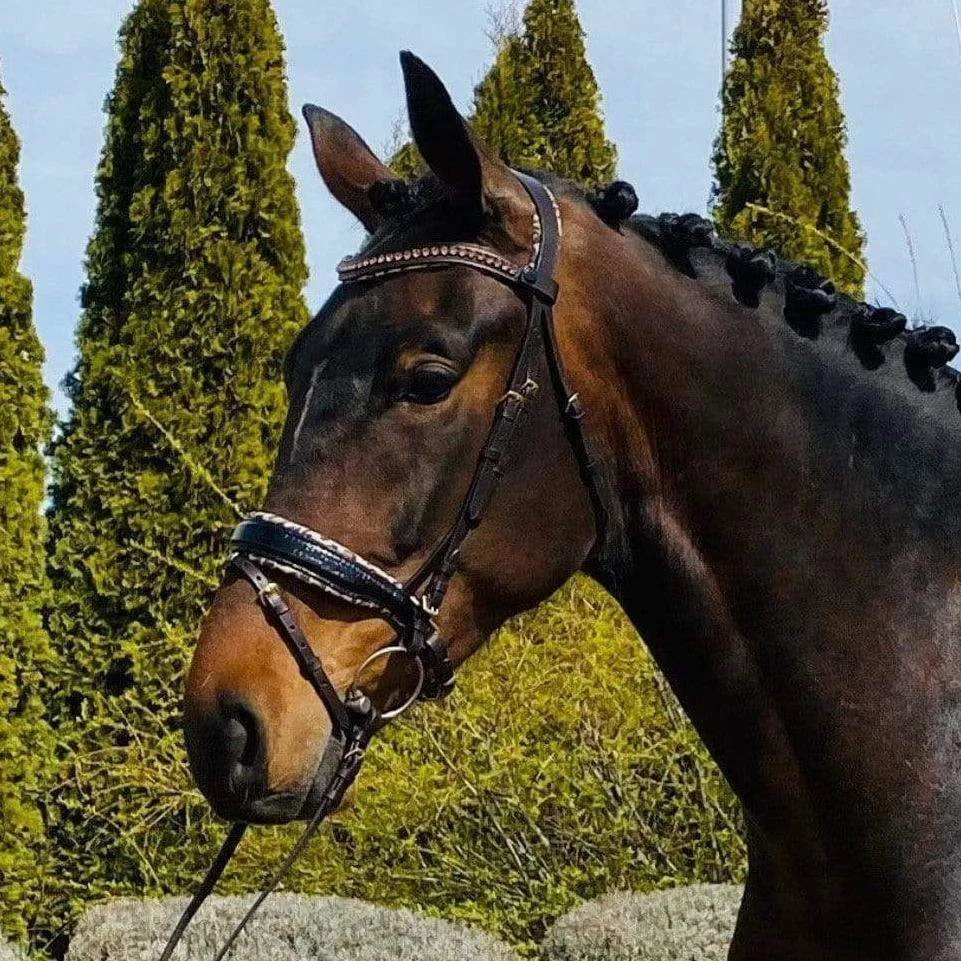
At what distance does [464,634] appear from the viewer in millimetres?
2068

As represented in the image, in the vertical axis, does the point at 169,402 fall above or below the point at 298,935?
above

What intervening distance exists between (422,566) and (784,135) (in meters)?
6.65

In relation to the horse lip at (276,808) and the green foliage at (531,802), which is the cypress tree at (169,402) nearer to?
the green foliage at (531,802)

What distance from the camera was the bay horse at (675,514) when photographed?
196cm

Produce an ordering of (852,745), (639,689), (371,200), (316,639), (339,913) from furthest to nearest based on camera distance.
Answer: (639,689), (339,913), (371,200), (852,745), (316,639)

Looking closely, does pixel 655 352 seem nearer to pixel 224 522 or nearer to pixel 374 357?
pixel 374 357

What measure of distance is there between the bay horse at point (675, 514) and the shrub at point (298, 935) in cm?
298

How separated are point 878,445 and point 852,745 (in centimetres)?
42

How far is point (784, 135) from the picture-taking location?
8.13 m

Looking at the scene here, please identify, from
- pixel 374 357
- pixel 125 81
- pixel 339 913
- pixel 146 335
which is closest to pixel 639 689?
pixel 339 913

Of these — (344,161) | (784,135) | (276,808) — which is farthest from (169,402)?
(276,808)

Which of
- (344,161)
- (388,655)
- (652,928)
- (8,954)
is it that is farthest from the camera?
(8,954)

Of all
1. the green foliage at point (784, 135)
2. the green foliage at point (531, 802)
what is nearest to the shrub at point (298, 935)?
the green foliage at point (531, 802)

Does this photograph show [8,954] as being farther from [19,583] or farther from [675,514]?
[675,514]
